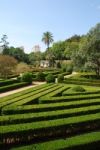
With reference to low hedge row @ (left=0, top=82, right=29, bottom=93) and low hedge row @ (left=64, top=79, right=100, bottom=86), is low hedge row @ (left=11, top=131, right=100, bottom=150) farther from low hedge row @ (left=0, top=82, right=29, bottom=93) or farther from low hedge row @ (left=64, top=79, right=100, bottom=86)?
low hedge row @ (left=64, top=79, right=100, bottom=86)

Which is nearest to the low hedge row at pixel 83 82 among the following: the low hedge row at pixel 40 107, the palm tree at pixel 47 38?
the low hedge row at pixel 40 107

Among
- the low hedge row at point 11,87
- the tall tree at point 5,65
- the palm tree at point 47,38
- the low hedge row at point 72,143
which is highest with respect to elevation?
the palm tree at point 47,38

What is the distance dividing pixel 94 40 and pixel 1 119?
96.5ft

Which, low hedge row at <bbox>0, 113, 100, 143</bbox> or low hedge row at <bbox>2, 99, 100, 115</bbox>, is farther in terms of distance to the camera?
low hedge row at <bbox>2, 99, 100, 115</bbox>

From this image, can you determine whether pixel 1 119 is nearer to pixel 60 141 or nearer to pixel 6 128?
pixel 6 128

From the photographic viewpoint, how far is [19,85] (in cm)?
3431

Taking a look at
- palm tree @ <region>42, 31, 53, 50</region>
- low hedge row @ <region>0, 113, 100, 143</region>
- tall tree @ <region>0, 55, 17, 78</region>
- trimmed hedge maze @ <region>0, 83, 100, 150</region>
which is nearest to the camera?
trimmed hedge maze @ <region>0, 83, 100, 150</region>

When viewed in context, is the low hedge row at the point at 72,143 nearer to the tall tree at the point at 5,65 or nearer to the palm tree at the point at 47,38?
the tall tree at the point at 5,65

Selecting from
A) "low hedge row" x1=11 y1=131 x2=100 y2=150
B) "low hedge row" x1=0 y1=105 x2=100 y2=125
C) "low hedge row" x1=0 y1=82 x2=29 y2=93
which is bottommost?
"low hedge row" x1=11 y1=131 x2=100 y2=150

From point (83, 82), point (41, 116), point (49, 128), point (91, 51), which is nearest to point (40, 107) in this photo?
point (41, 116)

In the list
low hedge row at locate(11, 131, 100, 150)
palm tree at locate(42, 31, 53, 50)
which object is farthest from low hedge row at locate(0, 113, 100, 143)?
palm tree at locate(42, 31, 53, 50)

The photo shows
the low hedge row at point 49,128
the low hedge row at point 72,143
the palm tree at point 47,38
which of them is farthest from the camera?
the palm tree at point 47,38

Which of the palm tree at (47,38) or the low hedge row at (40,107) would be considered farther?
the palm tree at (47,38)

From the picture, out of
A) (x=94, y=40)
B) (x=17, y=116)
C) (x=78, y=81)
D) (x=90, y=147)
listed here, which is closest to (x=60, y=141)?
(x=90, y=147)
